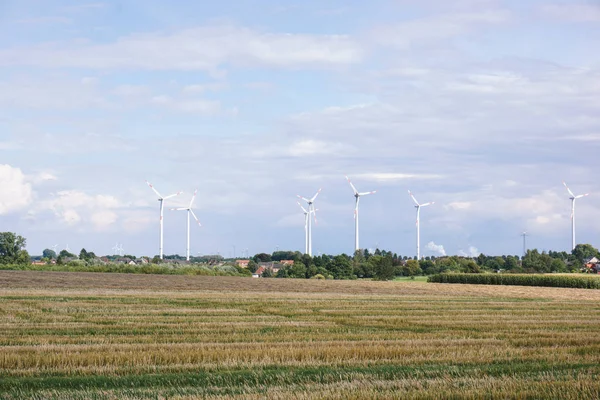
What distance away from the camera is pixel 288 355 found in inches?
827

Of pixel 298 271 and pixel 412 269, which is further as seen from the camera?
pixel 412 269

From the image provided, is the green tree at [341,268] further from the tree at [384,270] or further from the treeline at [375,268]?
the tree at [384,270]

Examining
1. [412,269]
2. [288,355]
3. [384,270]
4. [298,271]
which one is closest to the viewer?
[288,355]

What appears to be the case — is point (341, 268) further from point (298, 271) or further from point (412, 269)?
point (412, 269)

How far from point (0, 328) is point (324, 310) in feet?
57.8

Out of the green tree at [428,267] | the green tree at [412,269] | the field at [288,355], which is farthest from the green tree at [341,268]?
the field at [288,355]

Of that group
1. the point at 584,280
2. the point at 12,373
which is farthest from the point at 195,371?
the point at 584,280

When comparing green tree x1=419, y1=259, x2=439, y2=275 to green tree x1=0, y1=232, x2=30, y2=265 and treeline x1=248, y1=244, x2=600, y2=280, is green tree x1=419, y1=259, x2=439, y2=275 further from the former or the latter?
green tree x1=0, y1=232, x2=30, y2=265

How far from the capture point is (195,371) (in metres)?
18.8

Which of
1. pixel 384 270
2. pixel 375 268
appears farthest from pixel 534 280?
pixel 375 268

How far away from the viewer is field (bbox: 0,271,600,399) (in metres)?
15.9

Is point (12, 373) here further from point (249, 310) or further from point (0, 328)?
point (249, 310)

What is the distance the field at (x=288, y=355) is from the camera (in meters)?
15.9

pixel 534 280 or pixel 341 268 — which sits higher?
pixel 341 268
